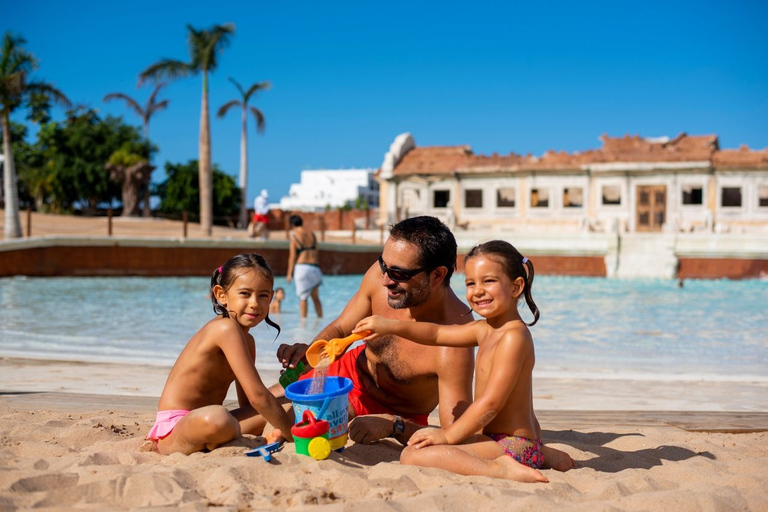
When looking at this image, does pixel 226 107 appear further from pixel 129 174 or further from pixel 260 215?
pixel 260 215

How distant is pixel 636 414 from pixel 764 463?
1421mm

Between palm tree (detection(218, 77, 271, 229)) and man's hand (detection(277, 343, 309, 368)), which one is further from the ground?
palm tree (detection(218, 77, 271, 229))

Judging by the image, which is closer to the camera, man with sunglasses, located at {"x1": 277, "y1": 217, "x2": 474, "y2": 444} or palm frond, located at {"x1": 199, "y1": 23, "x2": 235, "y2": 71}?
man with sunglasses, located at {"x1": 277, "y1": 217, "x2": 474, "y2": 444}

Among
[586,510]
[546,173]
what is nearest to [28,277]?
[586,510]

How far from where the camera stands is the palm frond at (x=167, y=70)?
28766mm

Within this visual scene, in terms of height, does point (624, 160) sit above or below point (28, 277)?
above

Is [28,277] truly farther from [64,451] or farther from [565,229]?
[565,229]

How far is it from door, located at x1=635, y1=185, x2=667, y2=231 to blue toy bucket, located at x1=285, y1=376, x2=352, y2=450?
34.2 meters

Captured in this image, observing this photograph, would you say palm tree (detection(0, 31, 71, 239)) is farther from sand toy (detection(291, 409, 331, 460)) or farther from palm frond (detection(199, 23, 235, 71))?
sand toy (detection(291, 409, 331, 460))

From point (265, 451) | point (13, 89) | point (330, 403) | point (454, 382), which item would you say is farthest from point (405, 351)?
point (13, 89)

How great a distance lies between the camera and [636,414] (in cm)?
480

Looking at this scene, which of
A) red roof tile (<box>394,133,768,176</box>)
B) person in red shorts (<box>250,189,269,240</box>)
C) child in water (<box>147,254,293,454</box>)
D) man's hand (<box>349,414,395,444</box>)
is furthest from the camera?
red roof tile (<box>394,133,768,176</box>)

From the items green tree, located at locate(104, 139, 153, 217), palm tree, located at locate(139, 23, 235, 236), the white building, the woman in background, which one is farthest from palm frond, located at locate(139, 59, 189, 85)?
the white building

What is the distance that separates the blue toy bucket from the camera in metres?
3.03
